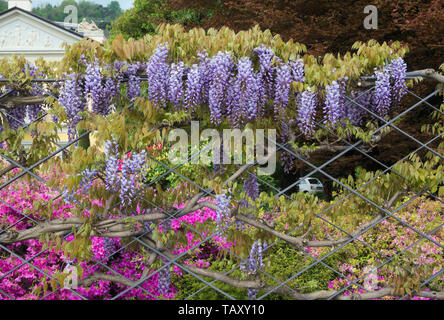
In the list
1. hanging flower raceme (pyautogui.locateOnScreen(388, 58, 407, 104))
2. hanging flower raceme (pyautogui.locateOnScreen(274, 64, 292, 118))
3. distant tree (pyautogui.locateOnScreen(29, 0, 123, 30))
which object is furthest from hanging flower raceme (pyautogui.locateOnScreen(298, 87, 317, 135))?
distant tree (pyautogui.locateOnScreen(29, 0, 123, 30))

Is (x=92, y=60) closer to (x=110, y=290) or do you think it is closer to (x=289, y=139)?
(x=289, y=139)

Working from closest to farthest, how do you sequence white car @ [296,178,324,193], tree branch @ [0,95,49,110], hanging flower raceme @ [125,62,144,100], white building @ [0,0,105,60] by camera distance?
1. hanging flower raceme @ [125,62,144,100]
2. tree branch @ [0,95,49,110]
3. white car @ [296,178,324,193]
4. white building @ [0,0,105,60]

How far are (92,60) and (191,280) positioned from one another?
2.70 metres

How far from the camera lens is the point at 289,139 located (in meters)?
3.22

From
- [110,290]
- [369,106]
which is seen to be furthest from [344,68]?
[110,290]

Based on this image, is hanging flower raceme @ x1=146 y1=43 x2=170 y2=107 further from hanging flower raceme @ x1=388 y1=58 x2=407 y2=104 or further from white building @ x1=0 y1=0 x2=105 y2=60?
white building @ x1=0 y1=0 x2=105 y2=60

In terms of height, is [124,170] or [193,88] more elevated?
[193,88]

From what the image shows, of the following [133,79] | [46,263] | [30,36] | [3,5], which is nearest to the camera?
[133,79]

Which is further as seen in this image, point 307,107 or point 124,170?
point 307,107

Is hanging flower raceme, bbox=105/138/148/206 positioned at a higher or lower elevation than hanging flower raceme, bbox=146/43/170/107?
lower

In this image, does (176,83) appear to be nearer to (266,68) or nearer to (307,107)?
(266,68)

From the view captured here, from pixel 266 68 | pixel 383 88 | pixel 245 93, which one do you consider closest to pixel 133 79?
pixel 245 93

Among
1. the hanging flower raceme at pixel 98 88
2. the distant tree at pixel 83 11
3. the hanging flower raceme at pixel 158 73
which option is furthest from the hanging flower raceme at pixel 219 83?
the distant tree at pixel 83 11
